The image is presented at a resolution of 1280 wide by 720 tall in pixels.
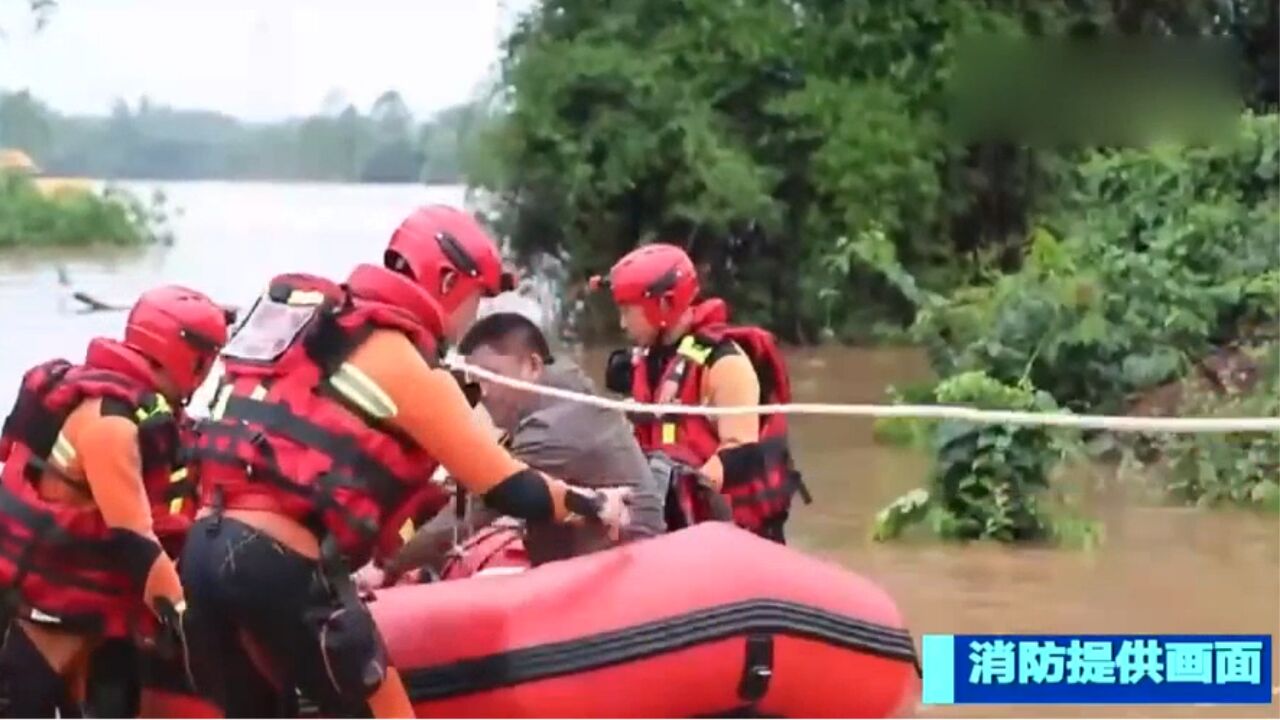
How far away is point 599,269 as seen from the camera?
57.5ft

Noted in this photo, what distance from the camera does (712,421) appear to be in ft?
17.5

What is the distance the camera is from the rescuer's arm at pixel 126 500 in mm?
3744

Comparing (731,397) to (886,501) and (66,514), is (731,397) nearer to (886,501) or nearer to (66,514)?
(66,514)

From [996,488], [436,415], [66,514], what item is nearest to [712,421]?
[66,514]

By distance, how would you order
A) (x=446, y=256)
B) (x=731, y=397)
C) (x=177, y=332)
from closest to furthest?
(x=446, y=256), (x=177, y=332), (x=731, y=397)

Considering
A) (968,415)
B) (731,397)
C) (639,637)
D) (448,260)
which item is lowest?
(639,637)

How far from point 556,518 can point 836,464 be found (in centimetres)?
859

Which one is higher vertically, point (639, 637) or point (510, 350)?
point (510, 350)

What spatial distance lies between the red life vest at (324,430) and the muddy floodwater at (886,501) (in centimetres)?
48

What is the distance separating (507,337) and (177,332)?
653 mm

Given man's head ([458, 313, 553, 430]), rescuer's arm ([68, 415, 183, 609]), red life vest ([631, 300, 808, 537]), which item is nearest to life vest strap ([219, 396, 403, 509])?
rescuer's arm ([68, 415, 183, 609])

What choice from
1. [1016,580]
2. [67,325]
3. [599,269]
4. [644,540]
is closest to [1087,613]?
[1016,580]

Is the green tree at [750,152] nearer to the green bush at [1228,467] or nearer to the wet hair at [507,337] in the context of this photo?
the green bush at [1228,467]

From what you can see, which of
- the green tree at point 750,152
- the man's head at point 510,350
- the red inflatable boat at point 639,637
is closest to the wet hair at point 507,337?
the man's head at point 510,350
